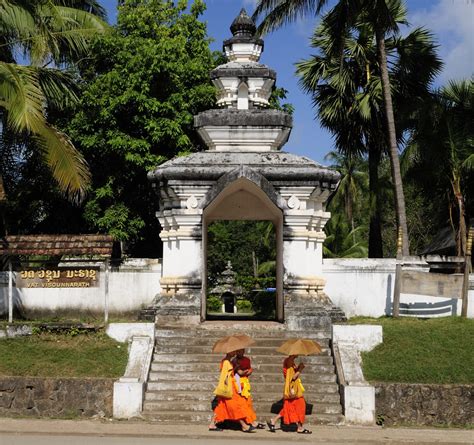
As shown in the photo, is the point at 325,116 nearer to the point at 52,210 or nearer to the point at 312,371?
the point at 52,210

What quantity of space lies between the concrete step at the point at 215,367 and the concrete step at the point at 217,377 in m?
0.08

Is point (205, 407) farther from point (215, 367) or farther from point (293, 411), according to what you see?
point (293, 411)

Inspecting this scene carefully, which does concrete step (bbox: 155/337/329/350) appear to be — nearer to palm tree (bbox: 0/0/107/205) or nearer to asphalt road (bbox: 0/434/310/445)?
asphalt road (bbox: 0/434/310/445)

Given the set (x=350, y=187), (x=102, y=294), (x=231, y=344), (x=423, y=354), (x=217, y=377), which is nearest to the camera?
(x=231, y=344)

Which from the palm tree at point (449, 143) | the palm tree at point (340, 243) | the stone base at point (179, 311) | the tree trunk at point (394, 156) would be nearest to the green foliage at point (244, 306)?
the palm tree at point (340, 243)

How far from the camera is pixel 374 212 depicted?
24500 mm

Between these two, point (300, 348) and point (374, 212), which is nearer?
point (300, 348)

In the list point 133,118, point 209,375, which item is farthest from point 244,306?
point 209,375

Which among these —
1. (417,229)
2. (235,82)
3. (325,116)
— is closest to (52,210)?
(325,116)

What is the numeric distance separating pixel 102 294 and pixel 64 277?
2.01 m

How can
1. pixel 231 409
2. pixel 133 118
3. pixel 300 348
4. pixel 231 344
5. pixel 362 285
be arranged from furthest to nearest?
1. pixel 133 118
2. pixel 362 285
3. pixel 300 348
4. pixel 231 344
5. pixel 231 409

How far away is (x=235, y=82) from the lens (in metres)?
15.7

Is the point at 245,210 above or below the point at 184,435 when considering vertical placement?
above

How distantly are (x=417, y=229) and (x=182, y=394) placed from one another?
29.7 m
